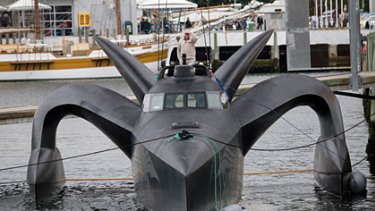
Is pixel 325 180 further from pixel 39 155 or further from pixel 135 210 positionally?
pixel 39 155

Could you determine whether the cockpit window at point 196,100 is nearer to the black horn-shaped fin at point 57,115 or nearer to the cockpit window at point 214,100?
the cockpit window at point 214,100

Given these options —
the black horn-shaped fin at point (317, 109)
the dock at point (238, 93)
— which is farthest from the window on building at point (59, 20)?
the black horn-shaped fin at point (317, 109)

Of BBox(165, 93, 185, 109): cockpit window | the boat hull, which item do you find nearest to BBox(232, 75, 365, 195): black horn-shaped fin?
BBox(165, 93, 185, 109): cockpit window

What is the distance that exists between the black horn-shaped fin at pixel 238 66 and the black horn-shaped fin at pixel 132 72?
180 cm

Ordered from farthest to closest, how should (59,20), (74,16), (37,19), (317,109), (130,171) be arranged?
(59,20) < (74,16) < (37,19) < (130,171) < (317,109)

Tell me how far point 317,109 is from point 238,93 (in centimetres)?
725

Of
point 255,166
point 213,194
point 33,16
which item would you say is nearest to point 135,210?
point 213,194

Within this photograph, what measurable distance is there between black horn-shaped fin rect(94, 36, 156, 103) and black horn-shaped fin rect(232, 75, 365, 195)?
7.73 ft

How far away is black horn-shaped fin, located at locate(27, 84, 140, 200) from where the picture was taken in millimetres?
28577

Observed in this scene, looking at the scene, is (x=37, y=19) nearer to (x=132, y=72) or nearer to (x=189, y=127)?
(x=132, y=72)

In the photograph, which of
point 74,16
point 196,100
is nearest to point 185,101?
point 196,100

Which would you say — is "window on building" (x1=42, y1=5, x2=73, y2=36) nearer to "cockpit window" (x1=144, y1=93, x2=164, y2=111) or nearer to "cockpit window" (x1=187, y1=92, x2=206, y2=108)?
"cockpit window" (x1=144, y1=93, x2=164, y2=111)

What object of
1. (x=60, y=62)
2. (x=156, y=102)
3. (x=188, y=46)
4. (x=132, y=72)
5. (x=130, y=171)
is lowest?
(x=130, y=171)

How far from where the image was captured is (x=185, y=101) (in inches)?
1017
